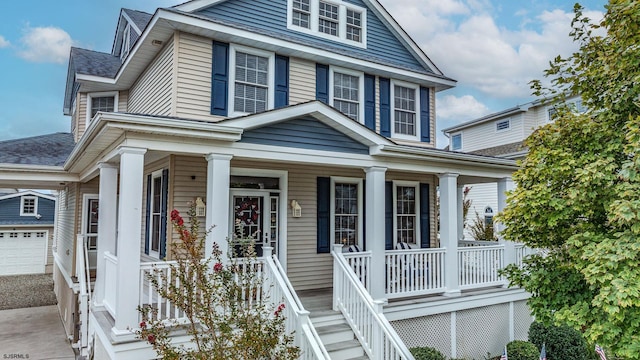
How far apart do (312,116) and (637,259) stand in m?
5.23

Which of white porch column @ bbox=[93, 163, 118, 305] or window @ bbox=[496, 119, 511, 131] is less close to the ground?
window @ bbox=[496, 119, 511, 131]

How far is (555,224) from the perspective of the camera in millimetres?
4582

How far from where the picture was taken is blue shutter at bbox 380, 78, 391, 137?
10438 millimetres

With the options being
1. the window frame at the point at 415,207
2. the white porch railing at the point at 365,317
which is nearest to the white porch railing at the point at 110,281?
the white porch railing at the point at 365,317

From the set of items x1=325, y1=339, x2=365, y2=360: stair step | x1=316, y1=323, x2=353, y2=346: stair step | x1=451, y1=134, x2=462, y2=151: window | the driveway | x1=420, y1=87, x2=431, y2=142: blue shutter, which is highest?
x1=451, y1=134, x2=462, y2=151: window

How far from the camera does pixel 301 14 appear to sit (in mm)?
10039

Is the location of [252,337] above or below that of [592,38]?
below

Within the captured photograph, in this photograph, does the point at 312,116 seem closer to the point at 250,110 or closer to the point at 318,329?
the point at 250,110

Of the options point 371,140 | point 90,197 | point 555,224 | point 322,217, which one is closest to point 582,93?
point 555,224

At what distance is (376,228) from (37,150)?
10.6 m

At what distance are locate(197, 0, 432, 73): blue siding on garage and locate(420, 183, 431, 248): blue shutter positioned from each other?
3.32 metres

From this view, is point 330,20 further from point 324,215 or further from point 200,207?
point 200,207

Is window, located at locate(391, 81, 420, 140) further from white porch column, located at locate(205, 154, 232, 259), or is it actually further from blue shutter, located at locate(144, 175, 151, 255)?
blue shutter, located at locate(144, 175, 151, 255)

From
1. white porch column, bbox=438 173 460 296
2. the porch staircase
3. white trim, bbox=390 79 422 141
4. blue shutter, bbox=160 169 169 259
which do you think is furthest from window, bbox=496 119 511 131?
blue shutter, bbox=160 169 169 259
